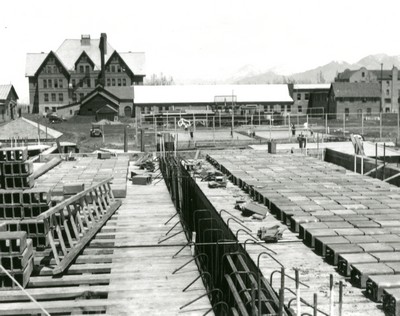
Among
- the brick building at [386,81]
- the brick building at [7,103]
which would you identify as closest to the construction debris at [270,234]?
the brick building at [7,103]

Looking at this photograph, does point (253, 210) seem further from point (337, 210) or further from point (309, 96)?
point (309, 96)

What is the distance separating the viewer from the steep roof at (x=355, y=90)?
89.7m

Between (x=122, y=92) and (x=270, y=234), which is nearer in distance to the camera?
(x=270, y=234)

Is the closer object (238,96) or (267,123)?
(267,123)

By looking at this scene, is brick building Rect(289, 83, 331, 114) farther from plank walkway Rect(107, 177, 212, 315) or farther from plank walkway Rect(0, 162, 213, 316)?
plank walkway Rect(0, 162, 213, 316)

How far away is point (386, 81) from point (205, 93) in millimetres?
40421

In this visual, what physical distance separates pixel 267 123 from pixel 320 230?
63434 mm

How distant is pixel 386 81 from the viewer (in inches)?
4301

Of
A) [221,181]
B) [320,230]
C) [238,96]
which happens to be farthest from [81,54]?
[320,230]

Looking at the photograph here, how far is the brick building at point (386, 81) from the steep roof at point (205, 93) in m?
26.2

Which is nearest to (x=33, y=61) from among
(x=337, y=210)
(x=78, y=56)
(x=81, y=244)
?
(x=78, y=56)

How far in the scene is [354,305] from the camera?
874 centimetres

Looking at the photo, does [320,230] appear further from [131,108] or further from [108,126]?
[131,108]

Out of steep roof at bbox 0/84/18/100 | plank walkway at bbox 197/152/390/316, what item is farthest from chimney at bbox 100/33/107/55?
plank walkway at bbox 197/152/390/316
